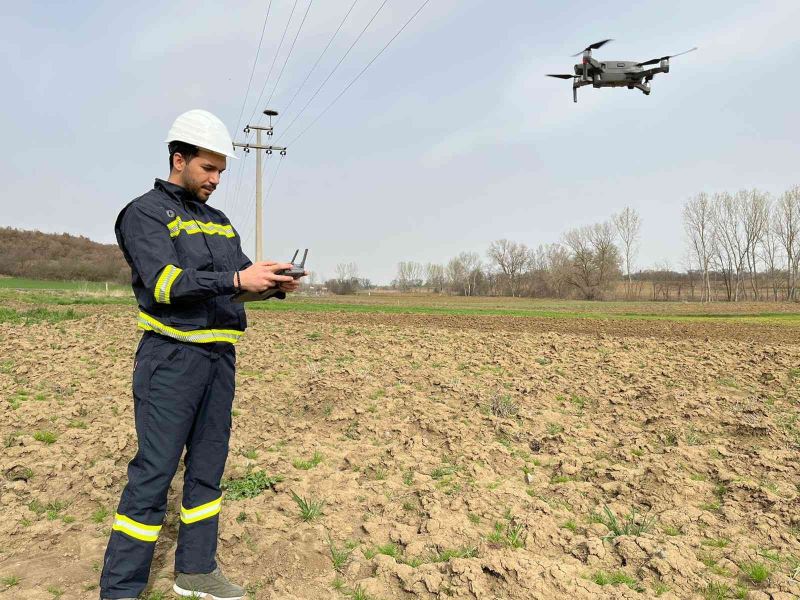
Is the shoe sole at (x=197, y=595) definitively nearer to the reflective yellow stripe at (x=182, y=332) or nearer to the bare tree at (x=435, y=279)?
the reflective yellow stripe at (x=182, y=332)

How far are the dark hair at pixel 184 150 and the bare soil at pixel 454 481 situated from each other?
7.50 feet

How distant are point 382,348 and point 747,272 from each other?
75349 millimetres

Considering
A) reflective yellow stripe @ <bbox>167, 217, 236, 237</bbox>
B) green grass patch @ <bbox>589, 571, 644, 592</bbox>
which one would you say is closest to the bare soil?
green grass patch @ <bbox>589, 571, 644, 592</bbox>

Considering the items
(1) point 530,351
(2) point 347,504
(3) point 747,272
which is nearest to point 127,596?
(2) point 347,504

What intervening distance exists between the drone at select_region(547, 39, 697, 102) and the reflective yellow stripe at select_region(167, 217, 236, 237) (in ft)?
61.5

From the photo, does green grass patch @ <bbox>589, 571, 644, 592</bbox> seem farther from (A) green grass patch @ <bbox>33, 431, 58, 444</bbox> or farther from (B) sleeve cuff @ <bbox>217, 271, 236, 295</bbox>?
(A) green grass patch @ <bbox>33, 431, 58, 444</bbox>

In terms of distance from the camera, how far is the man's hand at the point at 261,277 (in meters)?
2.37

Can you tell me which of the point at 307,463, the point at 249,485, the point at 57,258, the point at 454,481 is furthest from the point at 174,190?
the point at 57,258

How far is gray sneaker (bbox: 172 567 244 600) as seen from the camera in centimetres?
258

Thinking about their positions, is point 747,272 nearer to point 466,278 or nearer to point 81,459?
point 466,278

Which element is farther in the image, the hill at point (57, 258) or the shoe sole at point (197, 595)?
the hill at point (57, 258)

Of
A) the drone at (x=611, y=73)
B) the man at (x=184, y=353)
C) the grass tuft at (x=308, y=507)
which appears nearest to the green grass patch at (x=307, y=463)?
the grass tuft at (x=308, y=507)

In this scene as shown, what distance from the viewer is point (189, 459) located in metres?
2.67

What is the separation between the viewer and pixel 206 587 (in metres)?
2.59
